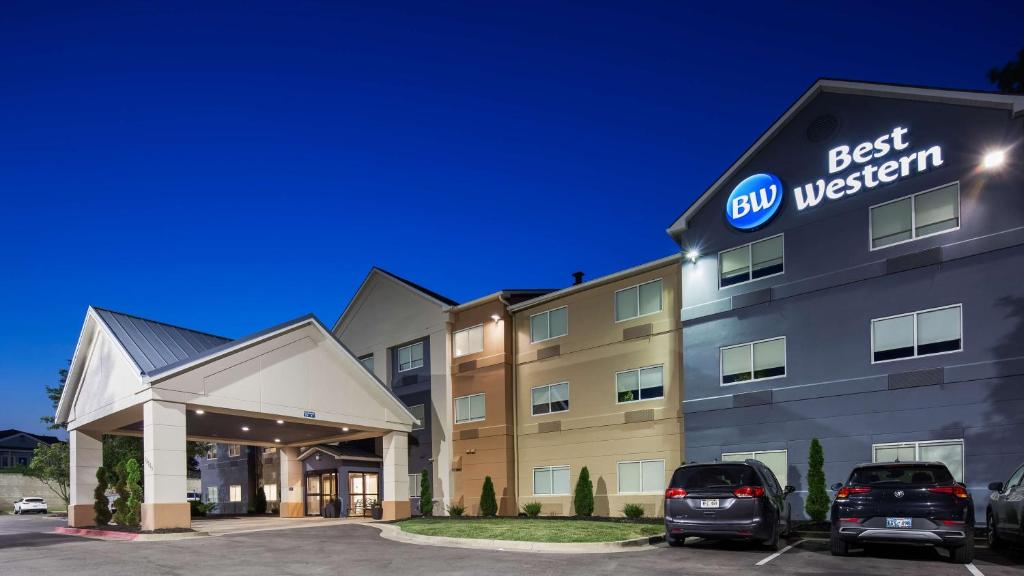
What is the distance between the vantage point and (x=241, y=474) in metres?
44.0

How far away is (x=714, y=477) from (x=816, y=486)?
792cm

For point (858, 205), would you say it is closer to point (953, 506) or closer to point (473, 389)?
point (953, 506)

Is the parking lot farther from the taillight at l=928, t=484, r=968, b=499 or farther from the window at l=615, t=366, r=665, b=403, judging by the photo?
the window at l=615, t=366, r=665, b=403

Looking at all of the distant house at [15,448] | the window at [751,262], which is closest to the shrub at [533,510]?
the window at [751,262]

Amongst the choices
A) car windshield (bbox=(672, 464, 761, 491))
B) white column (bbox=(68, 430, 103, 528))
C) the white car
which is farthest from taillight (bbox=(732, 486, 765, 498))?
the white car

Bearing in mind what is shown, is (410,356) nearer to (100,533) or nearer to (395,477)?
(395,477)

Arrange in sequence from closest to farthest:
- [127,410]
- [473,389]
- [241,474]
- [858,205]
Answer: [858,205]
[127,410]
[473,389]
[241,474]

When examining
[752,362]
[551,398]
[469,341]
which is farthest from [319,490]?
[752,362]

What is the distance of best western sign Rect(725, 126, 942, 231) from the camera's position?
66.1 ft

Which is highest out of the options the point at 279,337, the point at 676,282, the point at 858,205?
the point at 858,205

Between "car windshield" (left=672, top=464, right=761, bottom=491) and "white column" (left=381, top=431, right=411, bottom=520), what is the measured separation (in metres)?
15.4

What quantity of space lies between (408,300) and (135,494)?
16.5m

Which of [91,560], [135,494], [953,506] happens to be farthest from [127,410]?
[953,506]

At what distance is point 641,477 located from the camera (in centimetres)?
2597
